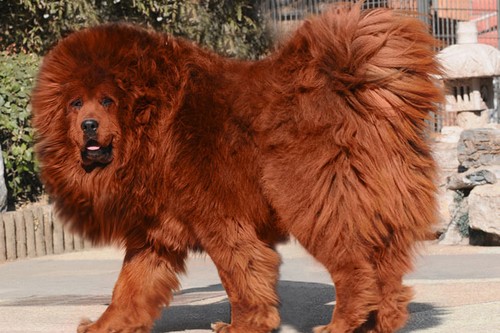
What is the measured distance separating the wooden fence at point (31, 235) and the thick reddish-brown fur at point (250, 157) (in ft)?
15.4

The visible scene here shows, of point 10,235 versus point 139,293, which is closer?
point 139,293

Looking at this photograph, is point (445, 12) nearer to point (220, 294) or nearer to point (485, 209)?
point (485, 209)

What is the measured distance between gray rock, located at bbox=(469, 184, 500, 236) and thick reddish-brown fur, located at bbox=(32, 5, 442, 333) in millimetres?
4655

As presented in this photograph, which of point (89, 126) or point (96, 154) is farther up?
point (89, 126)

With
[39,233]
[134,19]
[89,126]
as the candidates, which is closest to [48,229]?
[39,233]

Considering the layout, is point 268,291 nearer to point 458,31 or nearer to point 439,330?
point 439,330

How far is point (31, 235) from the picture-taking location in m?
10.2

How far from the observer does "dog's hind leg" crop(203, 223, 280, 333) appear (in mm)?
4973

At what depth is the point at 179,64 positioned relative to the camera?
5.25m

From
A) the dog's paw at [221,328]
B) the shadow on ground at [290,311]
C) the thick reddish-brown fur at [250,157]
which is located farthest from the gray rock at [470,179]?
the dog's paw at [221,328]

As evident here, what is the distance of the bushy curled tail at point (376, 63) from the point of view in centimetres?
481

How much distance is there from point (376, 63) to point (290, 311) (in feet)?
6.58

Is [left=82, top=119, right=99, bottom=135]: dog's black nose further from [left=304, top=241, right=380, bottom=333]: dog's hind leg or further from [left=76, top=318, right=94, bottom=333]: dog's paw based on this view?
[left=304, top=241, right=380, bottom=333]: dog's hind leg

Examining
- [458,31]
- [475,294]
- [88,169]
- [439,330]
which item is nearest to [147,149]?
[88,169]
